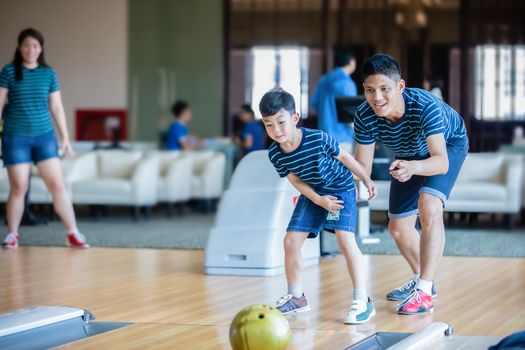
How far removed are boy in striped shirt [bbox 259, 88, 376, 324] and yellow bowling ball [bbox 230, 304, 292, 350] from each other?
0.91 metres

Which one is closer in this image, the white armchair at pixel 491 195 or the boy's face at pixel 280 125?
the boy's face at pixel 280 125

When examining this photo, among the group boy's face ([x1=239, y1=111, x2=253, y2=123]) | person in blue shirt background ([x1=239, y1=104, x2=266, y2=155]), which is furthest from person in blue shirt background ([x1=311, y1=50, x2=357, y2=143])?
boy's face ([x1=239, y1=111, x2=253, y2=123])

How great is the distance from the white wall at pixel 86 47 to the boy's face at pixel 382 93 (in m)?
10.4

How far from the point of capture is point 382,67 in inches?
155

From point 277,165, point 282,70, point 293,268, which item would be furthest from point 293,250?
point 282,70

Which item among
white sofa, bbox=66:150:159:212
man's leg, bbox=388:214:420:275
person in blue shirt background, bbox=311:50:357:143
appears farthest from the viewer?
white sofa, bbox=66:150:159:212

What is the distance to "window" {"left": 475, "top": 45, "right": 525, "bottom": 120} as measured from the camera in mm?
13547

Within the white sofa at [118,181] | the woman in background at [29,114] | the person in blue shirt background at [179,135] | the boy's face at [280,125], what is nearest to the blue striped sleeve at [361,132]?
the boy's face at [280,125]

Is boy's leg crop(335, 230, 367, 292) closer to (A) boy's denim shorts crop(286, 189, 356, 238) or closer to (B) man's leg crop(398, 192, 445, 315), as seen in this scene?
(A) boy's denim shorts crop(286, 189, 356, 238)

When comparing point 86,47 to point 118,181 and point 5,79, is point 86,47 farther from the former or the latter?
point 5,79

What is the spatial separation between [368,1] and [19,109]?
862 cm

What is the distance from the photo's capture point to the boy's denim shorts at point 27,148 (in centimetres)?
654

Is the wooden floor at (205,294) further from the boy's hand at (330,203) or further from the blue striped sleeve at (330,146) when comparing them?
the blue striped sleeve at (330,146)

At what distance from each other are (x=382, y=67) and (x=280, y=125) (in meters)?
0.49
